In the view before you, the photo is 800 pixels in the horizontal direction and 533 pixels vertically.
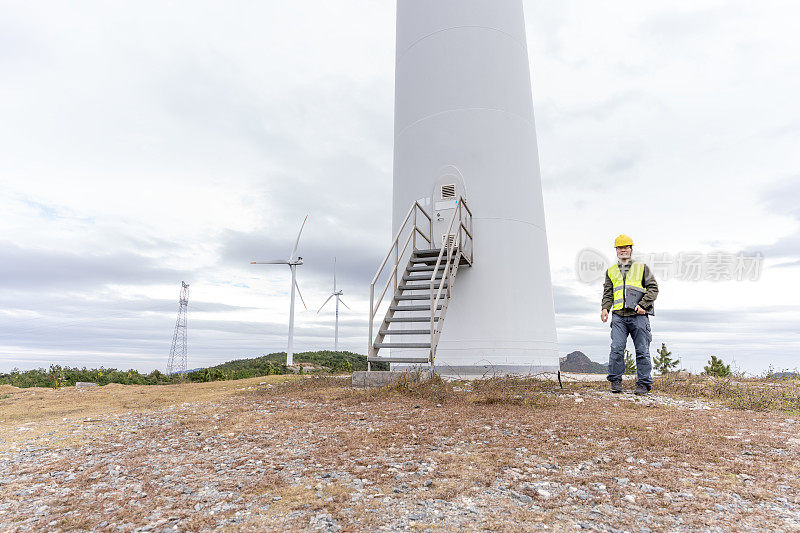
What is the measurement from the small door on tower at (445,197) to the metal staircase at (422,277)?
5 cm

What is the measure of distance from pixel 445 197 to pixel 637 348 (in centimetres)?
502

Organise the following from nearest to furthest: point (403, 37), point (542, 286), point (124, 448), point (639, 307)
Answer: point (124, 448), point (639, 307), point (542, 286), point (403, 37)

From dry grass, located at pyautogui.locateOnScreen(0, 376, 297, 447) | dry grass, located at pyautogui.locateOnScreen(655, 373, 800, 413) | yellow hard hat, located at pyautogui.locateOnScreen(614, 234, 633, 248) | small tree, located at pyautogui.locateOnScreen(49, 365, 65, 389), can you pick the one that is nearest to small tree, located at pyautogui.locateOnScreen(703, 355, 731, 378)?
dry grass, located at pyautogui.locateOnScreen(655, 373, 800, 413)

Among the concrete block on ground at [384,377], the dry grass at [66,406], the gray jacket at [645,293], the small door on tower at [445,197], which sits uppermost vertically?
the small door on tower at [445,197]

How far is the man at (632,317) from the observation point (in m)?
7.20

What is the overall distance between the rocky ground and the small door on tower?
475cm

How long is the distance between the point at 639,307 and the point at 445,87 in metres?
6.52

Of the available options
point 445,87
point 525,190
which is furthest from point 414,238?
point 445,87

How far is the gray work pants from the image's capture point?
23.6ft

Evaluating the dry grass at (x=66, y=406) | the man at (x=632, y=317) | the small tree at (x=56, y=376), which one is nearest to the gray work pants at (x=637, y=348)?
the man at (x=632, y=317)

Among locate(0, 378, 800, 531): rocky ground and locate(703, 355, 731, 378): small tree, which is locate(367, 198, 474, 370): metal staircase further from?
locate(703, 355, 731, 378): small tree

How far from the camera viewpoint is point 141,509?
2.90 m

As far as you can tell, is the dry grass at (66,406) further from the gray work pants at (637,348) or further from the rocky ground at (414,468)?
the gray work pants at (637,348)

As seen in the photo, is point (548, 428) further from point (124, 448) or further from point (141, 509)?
point (124, 448)
